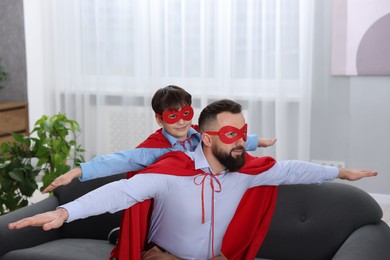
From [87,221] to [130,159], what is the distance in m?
0.65

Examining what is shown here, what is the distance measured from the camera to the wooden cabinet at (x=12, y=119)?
6121 mm

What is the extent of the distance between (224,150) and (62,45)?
→ 12.2 ft

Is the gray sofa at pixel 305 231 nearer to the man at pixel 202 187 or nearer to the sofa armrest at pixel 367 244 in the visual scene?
the sofa armrest at pixel 367 244

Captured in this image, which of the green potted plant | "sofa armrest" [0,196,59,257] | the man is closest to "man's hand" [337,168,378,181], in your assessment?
the man

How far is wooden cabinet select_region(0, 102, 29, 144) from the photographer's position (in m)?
6.12

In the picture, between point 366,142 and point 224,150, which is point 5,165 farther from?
point 366,142

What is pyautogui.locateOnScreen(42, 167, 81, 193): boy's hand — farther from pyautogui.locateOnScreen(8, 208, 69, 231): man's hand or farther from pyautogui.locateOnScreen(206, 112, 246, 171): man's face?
pyautogui.locateOnScreen(206, 112, 246, 171): man's face

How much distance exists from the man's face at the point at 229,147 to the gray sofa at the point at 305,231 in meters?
0.56

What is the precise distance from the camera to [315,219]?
3.13 m

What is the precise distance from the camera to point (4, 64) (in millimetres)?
6492

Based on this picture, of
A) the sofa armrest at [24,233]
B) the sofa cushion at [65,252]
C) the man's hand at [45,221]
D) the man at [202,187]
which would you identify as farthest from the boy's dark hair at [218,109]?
the sofa armrest at [24,233]

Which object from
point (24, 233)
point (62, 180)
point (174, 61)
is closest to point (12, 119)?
point (174, 61)

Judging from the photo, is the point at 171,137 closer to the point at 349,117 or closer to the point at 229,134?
the point at 229,134

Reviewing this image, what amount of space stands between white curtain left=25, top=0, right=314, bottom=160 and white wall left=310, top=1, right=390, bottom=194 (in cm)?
11
